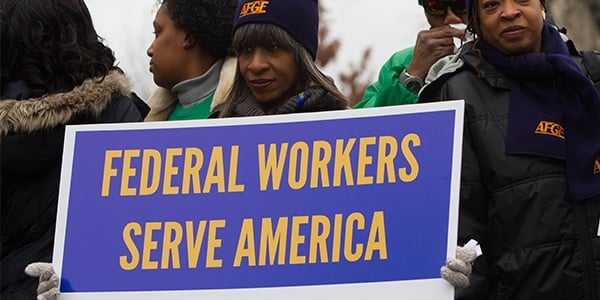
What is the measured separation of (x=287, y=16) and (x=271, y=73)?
24 centimetres

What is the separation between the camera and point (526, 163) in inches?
202

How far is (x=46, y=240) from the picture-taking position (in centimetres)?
537

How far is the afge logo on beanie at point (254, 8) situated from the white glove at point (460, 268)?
1610 mm

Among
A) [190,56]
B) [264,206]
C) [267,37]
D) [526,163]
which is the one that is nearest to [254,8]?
[267,37]

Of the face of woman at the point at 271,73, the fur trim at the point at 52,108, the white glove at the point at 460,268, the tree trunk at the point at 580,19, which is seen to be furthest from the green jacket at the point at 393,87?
the tree trunk at the point at 580,19

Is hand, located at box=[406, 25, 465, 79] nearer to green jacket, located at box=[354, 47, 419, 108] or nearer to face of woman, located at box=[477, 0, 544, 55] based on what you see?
green jacket, located at box=[354, 47, 419, 108]

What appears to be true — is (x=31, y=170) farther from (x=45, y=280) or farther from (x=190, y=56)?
(x=190, y=56)

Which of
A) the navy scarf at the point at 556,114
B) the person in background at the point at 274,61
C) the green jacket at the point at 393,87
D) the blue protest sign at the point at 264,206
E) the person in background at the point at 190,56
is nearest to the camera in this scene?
the blue protest sign at the point at 264,206

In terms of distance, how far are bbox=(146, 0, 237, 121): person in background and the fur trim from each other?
29.4 inches

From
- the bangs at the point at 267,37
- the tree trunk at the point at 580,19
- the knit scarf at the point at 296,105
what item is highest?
the tree trunk at the point at 580,19

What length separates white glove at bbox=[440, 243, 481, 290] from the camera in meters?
4.47

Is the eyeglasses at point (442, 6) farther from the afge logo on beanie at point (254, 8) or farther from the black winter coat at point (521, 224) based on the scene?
the black winter coat at point (521, 224)

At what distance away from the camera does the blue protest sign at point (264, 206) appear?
4.66m

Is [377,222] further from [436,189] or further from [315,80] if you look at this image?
[315,80]
